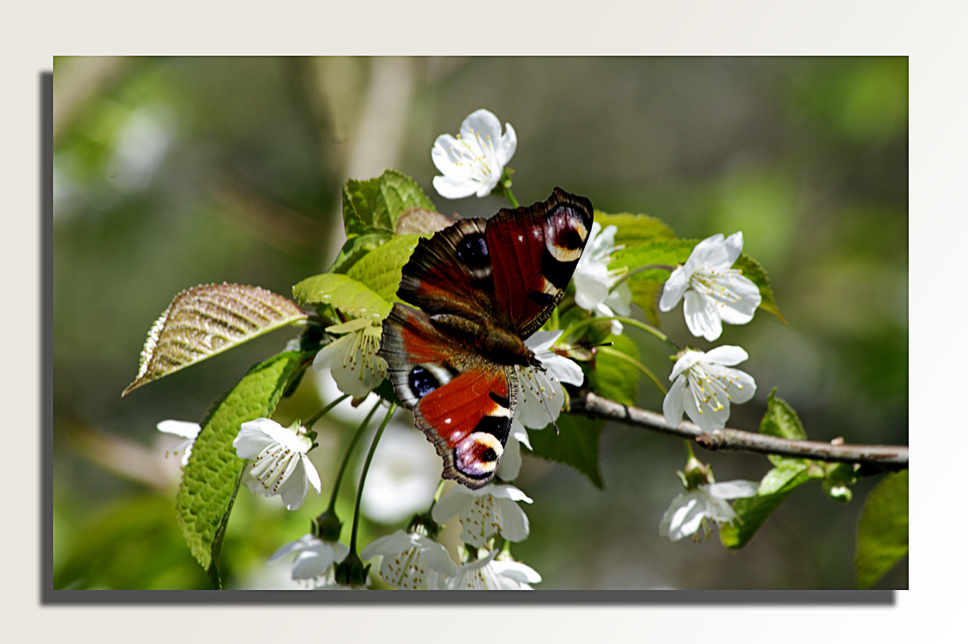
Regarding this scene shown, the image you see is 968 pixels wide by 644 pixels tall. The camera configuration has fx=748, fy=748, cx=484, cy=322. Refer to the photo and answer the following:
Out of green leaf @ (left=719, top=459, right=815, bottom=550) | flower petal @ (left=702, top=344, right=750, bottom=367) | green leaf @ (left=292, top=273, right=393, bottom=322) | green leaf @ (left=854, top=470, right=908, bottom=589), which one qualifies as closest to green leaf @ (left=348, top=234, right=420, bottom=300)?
green leaf @ (left=292, top=273, right=393, bottom=322)

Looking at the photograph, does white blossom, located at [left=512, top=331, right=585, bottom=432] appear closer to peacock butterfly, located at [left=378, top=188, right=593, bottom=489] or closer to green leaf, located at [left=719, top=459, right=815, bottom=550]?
peacock butterfly, located at [left=378, top=188, right=593, bottom=489]

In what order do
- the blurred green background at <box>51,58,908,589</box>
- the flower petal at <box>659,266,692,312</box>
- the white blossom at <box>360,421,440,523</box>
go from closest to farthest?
the flower petal at <box>659,266,692,312</box> < the white blossom at <box>360,421,440,523</box> < the blurred green background at <box>51,58,908,589</box>

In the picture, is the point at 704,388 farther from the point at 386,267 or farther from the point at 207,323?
the point at 207,323

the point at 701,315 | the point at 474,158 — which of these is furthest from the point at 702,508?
the point at 474,158

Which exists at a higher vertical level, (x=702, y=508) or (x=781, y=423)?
(x=781, y=423)

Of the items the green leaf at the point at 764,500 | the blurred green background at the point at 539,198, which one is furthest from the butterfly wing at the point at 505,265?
the blurred green background at the point at 539,198

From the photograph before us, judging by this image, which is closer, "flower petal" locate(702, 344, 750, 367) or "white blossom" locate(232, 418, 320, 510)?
"white blossom" locate(232, 418, 320, 510)

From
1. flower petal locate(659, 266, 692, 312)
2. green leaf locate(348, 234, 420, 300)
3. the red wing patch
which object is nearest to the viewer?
the red wing patch
